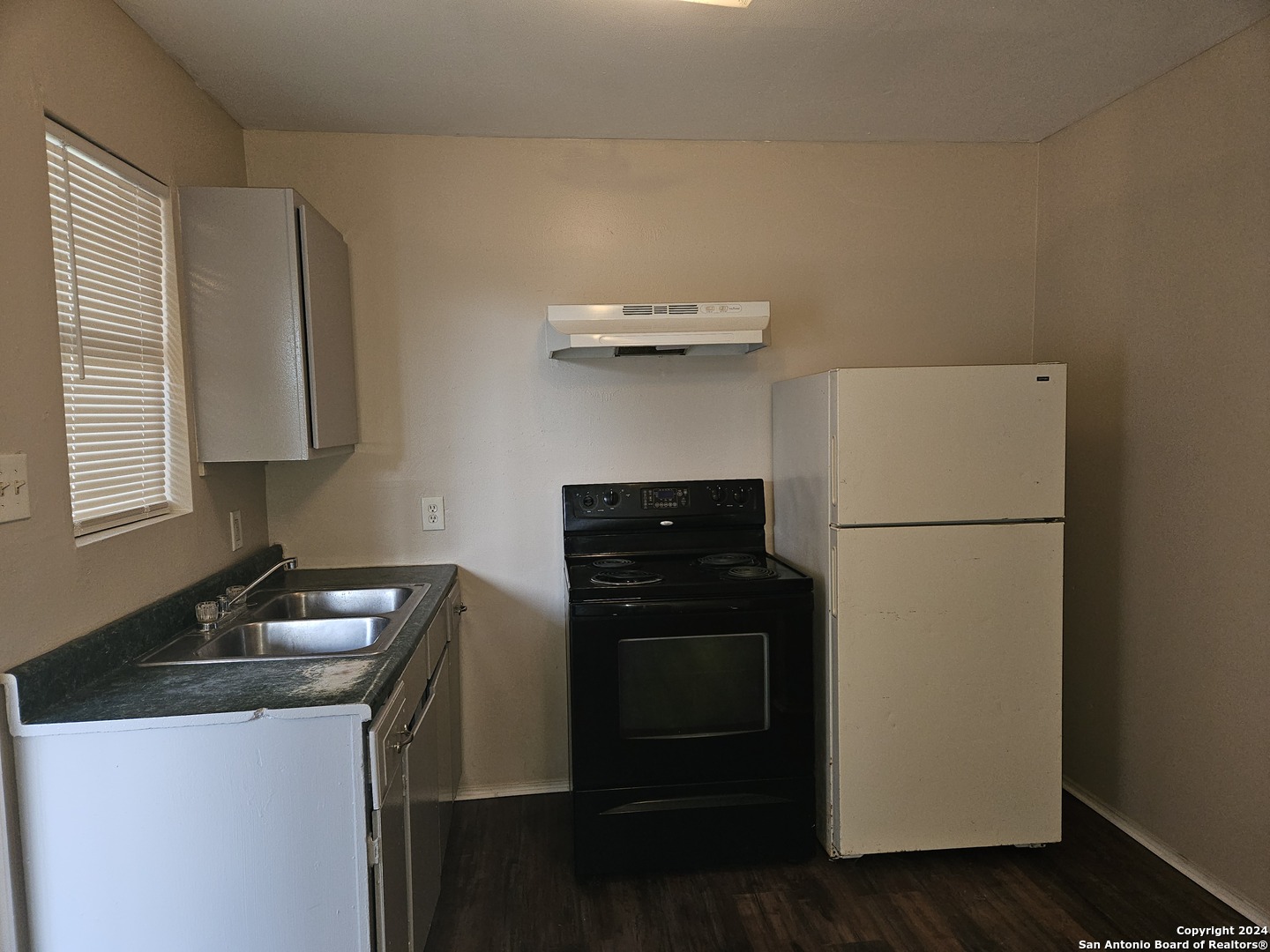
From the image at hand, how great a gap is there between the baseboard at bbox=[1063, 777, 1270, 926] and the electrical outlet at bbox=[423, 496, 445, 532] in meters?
2.40

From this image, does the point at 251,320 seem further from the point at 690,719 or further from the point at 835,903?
the point at 835,903

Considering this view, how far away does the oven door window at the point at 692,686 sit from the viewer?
2.34 metres

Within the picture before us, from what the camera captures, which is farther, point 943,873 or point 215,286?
point 943,873

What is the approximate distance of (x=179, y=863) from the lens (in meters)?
1.41

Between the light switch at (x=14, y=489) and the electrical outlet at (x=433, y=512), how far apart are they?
138cm

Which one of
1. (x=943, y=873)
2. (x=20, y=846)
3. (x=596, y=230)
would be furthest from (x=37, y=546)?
(x=943, y=873)

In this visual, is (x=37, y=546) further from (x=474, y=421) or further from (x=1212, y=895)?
(x=1212, y=895)

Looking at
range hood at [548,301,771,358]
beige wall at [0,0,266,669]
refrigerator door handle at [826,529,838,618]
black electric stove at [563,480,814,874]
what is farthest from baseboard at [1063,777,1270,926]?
beige wall at [0,0,266,669]

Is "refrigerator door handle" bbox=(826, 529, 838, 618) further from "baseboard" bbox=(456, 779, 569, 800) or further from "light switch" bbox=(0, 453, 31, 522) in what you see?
"light switch" bbox=(0, 453, 31, 522)

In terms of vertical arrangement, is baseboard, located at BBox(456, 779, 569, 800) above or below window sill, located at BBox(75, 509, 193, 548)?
below

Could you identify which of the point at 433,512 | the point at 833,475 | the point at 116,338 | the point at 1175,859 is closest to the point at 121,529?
the point at 116,338

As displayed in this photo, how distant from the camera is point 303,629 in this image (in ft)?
6.85

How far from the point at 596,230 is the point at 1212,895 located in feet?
8.83

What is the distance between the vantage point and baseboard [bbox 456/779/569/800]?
2.87m
